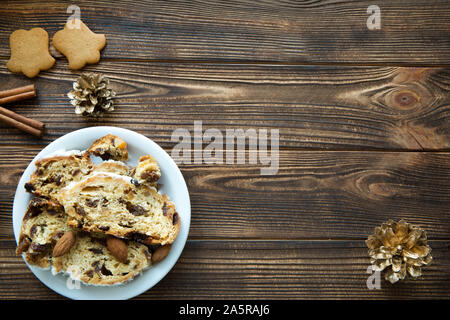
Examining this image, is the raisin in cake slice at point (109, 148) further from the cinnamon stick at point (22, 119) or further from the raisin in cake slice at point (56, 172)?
the cinnamon stick at point (22, 119)

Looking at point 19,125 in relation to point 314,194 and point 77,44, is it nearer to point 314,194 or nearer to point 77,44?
point 77,44

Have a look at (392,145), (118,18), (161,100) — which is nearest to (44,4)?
(118,18)

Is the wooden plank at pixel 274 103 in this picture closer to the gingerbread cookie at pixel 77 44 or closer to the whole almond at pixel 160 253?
the gingerbread cookie at pixel 77 44

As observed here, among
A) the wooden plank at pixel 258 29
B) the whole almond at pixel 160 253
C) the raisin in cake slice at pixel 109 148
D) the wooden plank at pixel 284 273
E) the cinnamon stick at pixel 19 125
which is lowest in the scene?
the wooden plank at pixel 284 273

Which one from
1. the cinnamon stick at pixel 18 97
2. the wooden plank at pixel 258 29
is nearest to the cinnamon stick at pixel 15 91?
the cinnamon stick at pixel 18 97

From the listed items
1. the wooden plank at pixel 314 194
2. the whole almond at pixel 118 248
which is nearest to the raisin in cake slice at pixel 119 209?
the whole almond at pixel 118 248

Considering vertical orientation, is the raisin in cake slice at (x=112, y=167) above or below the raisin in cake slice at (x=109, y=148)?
below

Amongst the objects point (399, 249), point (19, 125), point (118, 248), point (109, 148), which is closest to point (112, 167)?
point (109, 148)

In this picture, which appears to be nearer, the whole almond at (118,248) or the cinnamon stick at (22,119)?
the whole almond at (118,248)
